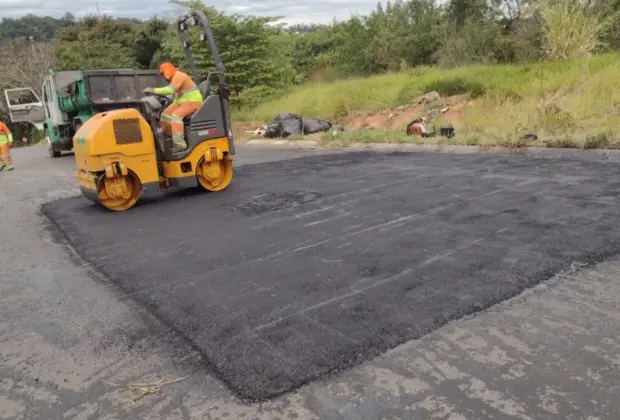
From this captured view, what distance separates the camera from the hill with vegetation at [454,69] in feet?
31.1

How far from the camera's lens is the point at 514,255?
12.1 feet

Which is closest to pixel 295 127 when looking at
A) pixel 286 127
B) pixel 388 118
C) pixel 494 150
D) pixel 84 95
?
pixel 286 127

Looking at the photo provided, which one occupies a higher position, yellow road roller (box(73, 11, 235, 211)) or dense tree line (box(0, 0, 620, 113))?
dense tree line (box(0, 0, 620, 113))

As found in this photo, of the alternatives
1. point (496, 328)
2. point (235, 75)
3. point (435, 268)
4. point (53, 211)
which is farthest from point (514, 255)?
point (235, 75)

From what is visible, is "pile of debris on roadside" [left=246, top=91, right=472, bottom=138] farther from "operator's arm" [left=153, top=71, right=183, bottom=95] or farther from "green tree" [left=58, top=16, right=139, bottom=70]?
"green tree" [left=58, top=16, right=139, bottom=70]

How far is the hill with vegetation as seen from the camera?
9469 millimetres

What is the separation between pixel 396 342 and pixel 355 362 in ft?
0.86

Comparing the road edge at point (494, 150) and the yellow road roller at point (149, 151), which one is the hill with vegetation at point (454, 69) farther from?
the yellow road roller at point (149, 151)

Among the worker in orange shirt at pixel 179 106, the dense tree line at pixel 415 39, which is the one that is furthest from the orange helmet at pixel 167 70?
the dense tree line at pixel 415 39

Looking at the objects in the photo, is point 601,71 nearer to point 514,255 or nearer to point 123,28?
point 514,255

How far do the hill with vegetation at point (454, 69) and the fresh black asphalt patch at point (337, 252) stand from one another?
10.1ft

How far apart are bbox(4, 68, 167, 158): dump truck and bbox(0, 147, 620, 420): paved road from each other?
9.41 meters

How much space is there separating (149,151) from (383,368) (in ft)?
15.5

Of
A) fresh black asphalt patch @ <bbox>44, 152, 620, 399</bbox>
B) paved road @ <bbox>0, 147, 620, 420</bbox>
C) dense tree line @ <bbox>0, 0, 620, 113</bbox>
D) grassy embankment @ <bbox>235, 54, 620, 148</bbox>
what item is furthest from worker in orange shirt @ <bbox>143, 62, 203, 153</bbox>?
dense tree line @ <bbox>0, 0, 620, 113</bbox>
